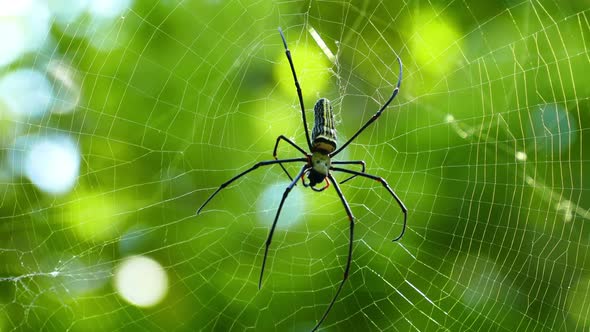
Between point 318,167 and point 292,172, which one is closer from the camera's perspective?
point 318,167

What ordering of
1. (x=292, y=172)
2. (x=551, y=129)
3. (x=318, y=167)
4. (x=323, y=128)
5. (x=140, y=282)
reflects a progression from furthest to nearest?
(x=551, y=129) < (x=140, y=282) < (x=292, y=172) < (x=318, y=167) < (x=323, y=128)

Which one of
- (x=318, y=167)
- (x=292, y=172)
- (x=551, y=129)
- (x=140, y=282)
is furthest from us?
(x=551, y=129)

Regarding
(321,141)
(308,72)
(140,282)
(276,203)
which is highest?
(308,72)

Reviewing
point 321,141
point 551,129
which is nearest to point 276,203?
point 321,141

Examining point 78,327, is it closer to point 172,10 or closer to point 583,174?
point 172,10

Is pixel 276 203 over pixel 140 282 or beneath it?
over

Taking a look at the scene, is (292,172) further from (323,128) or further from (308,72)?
(323,128)

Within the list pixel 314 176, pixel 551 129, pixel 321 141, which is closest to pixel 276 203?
pixel 314 176

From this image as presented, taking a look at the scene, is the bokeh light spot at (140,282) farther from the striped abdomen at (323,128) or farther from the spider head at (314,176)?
the striped abdomen at (323,128)
